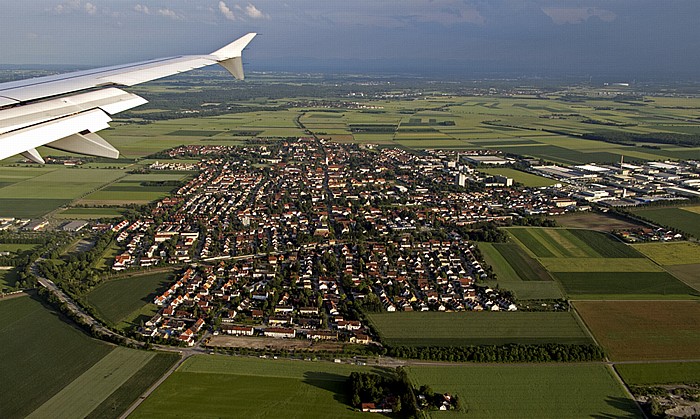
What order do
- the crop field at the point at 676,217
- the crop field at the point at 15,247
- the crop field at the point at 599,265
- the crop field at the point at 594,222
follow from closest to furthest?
the crop field at the point at 599,265, the crop field at the point at 15,247, the crop field at the point at 676,217, the crop field at the point at 594,222

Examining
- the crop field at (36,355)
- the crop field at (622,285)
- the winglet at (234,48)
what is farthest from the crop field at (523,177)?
the winglet at (234,48)

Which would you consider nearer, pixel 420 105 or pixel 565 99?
pixel 420 105

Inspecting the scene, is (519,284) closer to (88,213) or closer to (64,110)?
(64,110)

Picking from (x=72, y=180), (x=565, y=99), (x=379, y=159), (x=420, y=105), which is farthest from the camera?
(x=565, y=99)

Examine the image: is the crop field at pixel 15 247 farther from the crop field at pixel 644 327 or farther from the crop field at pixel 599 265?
the crop field at pixel 644 327

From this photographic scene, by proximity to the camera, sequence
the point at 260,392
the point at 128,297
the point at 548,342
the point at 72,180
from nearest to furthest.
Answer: the point at 260,392 → the point at 548,342 → the point at 128,297 → the point at 72,180

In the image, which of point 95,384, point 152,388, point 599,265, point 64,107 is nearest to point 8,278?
point 95,384


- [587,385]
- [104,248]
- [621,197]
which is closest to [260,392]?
[587,385]

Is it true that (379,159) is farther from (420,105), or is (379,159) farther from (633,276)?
(420,105)
